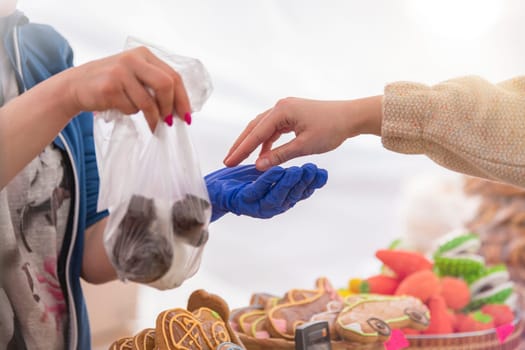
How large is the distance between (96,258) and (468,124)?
0.49 metres

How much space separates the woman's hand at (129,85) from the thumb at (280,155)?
175mm

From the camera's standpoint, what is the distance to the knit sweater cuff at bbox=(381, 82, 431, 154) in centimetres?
76

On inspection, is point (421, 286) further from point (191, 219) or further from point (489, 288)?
point (191, 219)

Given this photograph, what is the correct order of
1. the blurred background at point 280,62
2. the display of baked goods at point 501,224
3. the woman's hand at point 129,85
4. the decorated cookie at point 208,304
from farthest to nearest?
1. the display of baked goods at point 501,224
2. the blurred background at point 280,62
3. the decorated cookie at point 208,304
4. the woman's hand at point 129,85

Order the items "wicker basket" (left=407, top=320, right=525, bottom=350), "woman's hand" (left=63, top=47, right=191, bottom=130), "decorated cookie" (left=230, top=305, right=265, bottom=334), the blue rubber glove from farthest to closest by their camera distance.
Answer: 1. "wicker basket" (left=407, top=320, right=525, bottom=350)
2. "decorated cookie" (left=230, top=305, right=265, bottom=334)
3. the blue rubber glove
4. "woman's hand" (left=63, top=47, right=191, bottom=130)

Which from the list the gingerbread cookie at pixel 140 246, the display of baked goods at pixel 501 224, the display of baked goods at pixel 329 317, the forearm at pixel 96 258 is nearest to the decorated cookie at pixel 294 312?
the display of baked goods at pixel 329 317

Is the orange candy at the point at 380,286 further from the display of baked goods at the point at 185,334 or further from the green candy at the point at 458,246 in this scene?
the display of baked goods at the point at 185,334

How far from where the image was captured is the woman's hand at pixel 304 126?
76 cm

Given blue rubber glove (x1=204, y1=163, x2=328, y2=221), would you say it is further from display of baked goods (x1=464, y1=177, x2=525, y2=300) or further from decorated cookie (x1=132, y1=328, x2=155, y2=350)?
display of baked goods (x1=464, y1=177, x2=525, y2=300)

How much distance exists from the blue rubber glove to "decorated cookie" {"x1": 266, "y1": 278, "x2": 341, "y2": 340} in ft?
0.63

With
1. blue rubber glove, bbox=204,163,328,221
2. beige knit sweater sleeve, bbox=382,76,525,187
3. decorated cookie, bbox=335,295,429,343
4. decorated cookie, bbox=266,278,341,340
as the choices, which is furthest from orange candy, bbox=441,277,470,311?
blue rubber glove, bbox=204,163,328,221

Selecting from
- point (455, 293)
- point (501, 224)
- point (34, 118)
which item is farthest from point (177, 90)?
point (501, 224)

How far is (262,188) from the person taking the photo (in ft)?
2.31

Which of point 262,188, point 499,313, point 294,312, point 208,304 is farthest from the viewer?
point 499,313
